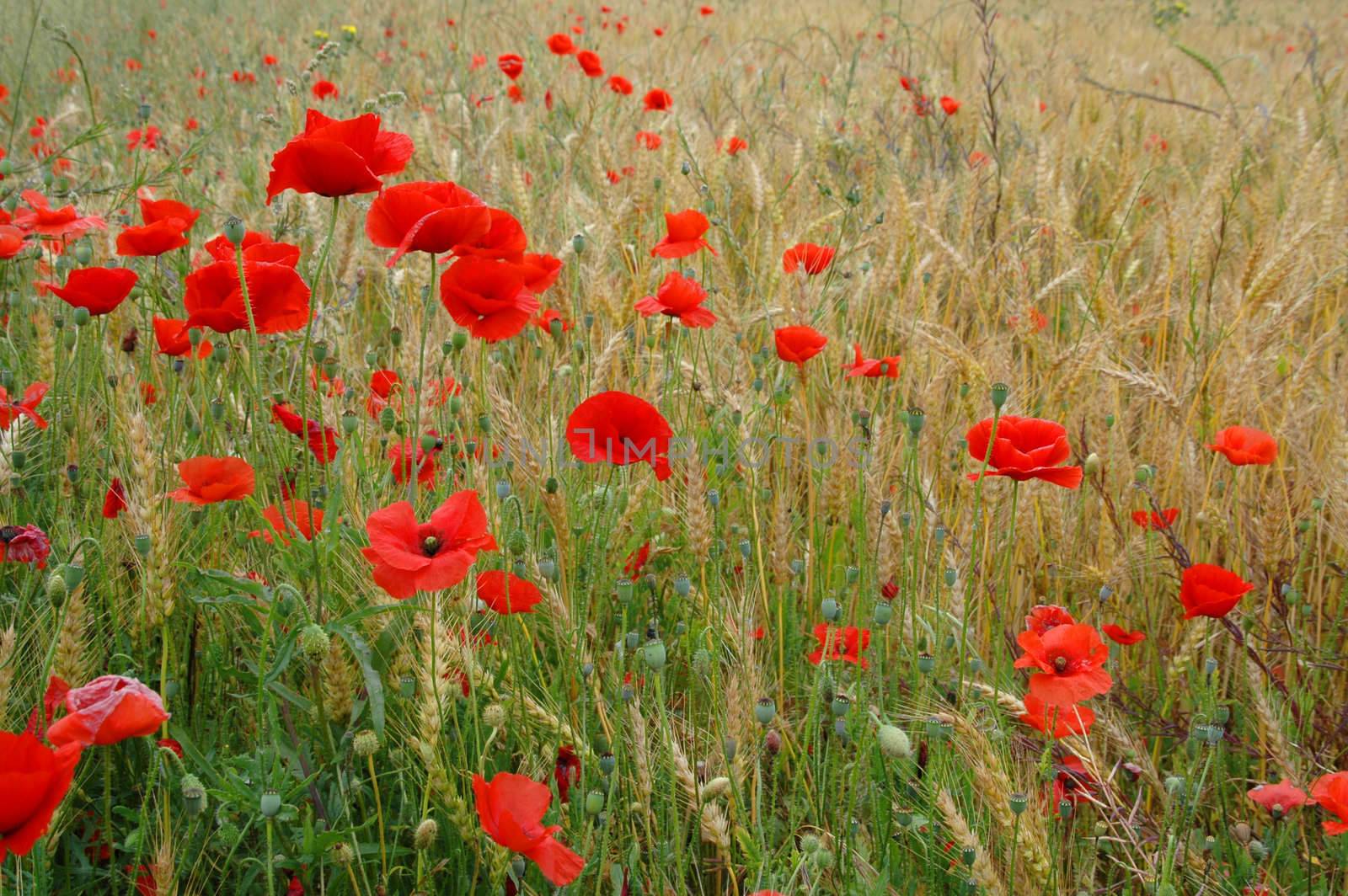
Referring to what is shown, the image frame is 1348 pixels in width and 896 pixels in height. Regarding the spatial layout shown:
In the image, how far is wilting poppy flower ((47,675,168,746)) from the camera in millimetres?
→ 847

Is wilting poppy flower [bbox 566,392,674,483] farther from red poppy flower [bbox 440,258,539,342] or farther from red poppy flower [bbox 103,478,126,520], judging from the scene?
red poppy flower [bbox 103,478,126,520]

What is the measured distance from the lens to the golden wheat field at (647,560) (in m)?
1.13

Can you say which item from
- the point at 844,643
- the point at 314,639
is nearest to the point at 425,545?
the point at 314,639

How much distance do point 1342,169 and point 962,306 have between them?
1970 mm

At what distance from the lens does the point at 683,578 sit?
1.25 metres

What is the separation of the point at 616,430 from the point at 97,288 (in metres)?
0.75

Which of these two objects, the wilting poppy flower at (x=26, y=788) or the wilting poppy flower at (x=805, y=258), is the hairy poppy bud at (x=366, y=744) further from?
the wilting poppy flower at (x=805, y=258)

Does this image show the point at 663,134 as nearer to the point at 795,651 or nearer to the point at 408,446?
the point at 408,446

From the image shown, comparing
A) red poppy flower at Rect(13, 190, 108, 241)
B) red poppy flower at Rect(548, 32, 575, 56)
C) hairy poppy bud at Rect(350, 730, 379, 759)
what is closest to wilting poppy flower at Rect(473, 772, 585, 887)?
hairy poppy bud at Rect(350, 730, 379, 759)

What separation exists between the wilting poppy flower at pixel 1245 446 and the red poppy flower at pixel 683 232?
35.9 inches

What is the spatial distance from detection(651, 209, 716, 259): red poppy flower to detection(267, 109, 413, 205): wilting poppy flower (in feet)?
2.09

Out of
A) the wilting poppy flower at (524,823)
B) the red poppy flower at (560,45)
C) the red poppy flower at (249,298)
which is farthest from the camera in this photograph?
the red poppy flower at (560,45)

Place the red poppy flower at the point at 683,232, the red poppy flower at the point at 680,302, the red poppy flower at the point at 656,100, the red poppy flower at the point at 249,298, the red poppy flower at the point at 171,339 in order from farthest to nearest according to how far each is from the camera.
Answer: the red poppy flower at the point at 656,100
the red poppy flower at the point at 683,232
the red poppy flower at the point at 680,302
the red poppy flower at the point at 171,339
the red poppy flower at the point at 249,298

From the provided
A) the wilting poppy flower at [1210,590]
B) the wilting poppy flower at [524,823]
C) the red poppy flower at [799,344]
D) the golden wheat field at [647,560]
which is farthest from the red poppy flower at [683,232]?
the wilting poppy flower at [524,823]
